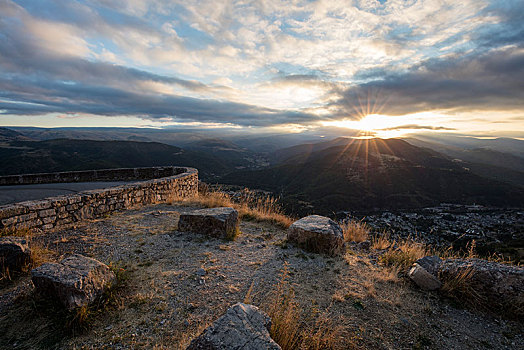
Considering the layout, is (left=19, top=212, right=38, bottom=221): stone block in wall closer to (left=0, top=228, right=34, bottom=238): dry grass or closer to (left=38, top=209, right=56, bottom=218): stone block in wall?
(left=38, top=209, right=56, bottom=218): stone block in wall

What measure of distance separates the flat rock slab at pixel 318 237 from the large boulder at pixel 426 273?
5.31ft

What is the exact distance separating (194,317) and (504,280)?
5.09 m

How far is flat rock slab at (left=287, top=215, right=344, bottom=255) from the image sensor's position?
5.68 metres

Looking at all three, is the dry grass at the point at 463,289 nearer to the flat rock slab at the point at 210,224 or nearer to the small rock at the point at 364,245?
the small rock at the point at 364,245

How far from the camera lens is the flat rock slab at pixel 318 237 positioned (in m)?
5.68

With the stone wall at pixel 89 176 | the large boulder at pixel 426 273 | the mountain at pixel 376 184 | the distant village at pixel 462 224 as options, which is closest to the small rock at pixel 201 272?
the large boulder at pixel 426 273

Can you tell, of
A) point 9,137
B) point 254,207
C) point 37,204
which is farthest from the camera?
point 9,137

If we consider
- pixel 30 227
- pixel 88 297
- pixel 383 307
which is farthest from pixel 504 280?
pixel 30 227

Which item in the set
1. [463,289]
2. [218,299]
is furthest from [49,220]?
[463,289]

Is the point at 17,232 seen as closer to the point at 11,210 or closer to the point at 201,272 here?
the point at 11,210

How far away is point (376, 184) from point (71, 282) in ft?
317

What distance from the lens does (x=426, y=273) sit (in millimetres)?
4336

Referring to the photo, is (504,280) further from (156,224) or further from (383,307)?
(156,224)

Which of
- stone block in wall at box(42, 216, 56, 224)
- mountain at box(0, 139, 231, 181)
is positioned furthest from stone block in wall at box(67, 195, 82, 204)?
mountain at box(0, 139, 231, 181)
